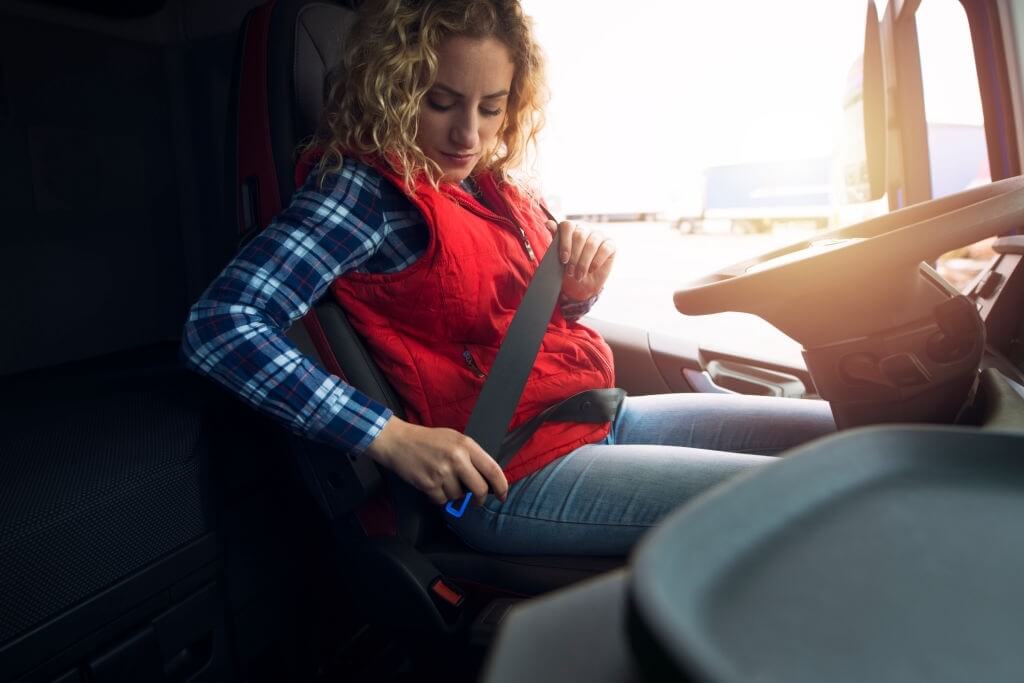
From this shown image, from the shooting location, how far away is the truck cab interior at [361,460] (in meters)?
0.25

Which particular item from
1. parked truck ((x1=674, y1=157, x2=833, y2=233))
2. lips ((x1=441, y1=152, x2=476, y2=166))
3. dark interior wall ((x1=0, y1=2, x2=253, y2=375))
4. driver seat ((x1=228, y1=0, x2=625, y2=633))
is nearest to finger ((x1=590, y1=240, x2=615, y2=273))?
lips ((x1=441, y1=152, x2=476, y2=166))

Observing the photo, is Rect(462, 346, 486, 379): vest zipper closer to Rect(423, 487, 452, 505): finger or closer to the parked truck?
Rect(423, 487, 452, 505): finger

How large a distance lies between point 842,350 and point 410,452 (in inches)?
23.2

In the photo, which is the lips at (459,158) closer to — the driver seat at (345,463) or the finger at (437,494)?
the driver seat at (345,463)

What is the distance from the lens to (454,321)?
1.00 meters

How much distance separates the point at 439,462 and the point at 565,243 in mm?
422

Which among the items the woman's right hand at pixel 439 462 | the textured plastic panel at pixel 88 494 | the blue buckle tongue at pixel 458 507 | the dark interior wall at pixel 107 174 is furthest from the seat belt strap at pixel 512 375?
the dark interior wall at pixel 107 174

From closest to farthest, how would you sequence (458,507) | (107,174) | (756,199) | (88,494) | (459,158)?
(88,494) < (458,507) < (459,158) < (107,174) < (756,199)

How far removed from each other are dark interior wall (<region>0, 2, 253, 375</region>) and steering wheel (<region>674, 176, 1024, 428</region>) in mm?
816

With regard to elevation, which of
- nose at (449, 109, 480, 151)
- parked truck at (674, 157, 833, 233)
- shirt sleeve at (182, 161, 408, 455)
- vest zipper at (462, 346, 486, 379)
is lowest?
parked truck at (674, 157, 833, 233)

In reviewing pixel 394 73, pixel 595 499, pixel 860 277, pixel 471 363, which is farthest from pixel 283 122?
pixel 860 277

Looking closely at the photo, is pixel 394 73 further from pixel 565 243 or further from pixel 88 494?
pixel 88 494

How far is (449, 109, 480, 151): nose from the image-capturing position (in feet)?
3.43

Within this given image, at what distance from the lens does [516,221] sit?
3.76ft
